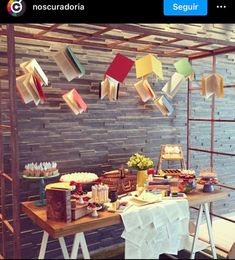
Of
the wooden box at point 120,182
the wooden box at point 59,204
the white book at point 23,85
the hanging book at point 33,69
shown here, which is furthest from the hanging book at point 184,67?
the wooden box at point 59,204

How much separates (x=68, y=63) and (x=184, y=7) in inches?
43.5

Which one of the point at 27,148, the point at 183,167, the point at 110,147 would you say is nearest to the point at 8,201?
the point at 27,148

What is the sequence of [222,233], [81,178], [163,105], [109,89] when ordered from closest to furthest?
[81,178], [109,89], [163,105], [222,233]

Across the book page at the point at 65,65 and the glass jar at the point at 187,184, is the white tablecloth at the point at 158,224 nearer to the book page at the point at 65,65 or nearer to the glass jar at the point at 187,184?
the glass jar at the point at 187,184

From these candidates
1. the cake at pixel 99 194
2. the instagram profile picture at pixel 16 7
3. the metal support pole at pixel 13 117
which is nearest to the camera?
the instagram profile picture at pixel 16 7

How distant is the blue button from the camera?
1.02 m

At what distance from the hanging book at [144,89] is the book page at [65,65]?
653 millimetres

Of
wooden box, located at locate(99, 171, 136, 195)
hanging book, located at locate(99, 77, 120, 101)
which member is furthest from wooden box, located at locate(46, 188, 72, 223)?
hanging book, located at locate(99, 77, 120, 101)

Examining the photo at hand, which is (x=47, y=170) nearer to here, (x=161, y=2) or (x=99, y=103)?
(x=99, y=103)

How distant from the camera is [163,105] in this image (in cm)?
271

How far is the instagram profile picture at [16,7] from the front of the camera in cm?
101

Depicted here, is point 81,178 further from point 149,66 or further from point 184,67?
point 184,67

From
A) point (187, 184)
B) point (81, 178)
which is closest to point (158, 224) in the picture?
point (187, 184)

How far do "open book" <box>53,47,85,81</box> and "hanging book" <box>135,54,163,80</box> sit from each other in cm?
41
